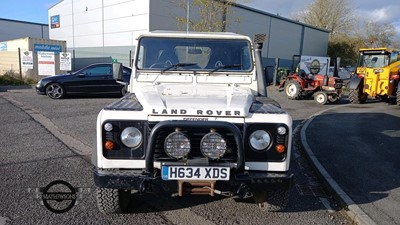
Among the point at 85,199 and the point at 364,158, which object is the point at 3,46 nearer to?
the point at 85,199

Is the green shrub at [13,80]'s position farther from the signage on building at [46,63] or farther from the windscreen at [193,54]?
the windscreen at [193,54]

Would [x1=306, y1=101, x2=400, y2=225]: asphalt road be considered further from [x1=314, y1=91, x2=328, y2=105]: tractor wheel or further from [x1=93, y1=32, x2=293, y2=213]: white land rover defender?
[x1=314, y1=91, x2=328, y2=105]: tractor wheel

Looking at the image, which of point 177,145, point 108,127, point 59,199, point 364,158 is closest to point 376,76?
point 364,158

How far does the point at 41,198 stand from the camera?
354 cm

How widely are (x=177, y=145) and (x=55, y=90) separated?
1087 cm

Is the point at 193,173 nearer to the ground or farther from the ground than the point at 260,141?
nearer to the ground

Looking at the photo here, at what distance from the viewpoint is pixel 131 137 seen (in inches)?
114

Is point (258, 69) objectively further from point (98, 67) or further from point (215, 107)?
point (98, 67)

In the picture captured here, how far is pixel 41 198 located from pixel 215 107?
2.26 meters

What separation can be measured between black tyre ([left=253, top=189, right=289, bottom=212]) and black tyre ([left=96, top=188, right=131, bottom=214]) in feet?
Answer: 4.61

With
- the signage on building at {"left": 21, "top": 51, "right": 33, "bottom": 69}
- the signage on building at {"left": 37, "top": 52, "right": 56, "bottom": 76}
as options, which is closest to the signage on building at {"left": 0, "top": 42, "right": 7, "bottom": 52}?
the signage on building at {"left": 21, "top": 51, "right": 33, "bottom": 69}

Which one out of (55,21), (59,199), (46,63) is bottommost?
(59,199)

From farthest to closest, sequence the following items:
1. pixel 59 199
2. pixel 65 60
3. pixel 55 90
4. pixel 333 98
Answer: pixel 65 60
pixel 333 98
pixel 55 90
pixel 59 199

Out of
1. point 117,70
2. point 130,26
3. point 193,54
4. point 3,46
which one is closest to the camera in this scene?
point 193,54
